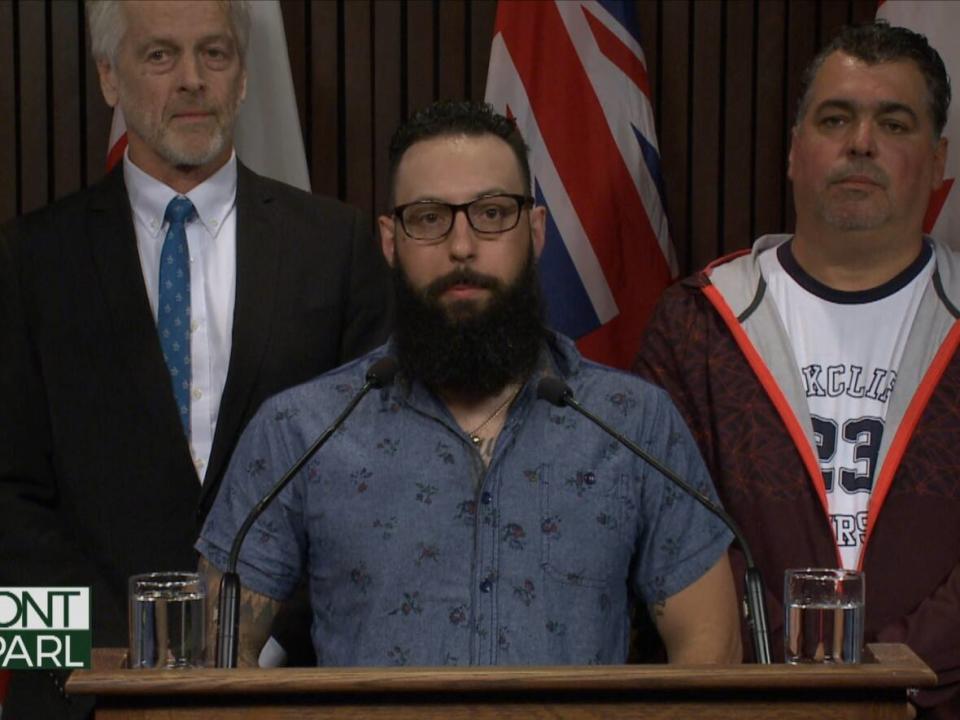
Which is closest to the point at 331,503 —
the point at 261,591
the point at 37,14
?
the point at 261,591

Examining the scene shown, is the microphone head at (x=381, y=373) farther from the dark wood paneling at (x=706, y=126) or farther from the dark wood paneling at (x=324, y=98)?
the dark wood paneling at (x=706, y=126)

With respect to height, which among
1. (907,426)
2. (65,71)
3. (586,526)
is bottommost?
(586,526)

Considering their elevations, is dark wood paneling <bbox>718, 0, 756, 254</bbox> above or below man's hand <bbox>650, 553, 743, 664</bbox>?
above

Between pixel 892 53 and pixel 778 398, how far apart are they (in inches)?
23.5

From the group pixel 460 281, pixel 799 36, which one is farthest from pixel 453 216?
pixel 799 36

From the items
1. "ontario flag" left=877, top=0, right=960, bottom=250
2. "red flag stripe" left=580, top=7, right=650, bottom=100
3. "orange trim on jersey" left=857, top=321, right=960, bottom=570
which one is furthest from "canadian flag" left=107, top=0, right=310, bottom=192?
"orange trim on jersey" left=857, top=321, right=960, bottom=570

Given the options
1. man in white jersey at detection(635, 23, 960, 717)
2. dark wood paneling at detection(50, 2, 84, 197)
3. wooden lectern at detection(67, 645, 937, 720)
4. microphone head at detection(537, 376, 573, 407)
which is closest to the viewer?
wooden lectern at detection(67, 645, 937, 720)

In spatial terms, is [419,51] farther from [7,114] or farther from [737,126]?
[7,114]

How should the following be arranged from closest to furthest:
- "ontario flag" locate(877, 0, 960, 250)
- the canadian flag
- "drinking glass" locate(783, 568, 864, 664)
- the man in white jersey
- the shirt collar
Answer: "drinking glass" locate(783, 568, 864, 664) → the man in white jersey → the shirt collar → "ontario flag" locate(877, 0, 960, 250) → the canadian flag

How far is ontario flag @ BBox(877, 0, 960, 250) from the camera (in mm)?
2805

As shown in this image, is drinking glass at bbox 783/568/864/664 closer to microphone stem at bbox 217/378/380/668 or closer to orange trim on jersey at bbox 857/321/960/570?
microphone stem at bbox 217/378/380/668

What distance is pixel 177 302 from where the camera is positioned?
2365 mm

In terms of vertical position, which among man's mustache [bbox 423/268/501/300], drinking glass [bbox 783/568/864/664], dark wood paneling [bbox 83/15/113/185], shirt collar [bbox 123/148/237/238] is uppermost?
dark wood paneling [bbox 83/15/113/185]

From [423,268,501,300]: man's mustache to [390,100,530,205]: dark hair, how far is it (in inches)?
5.3
